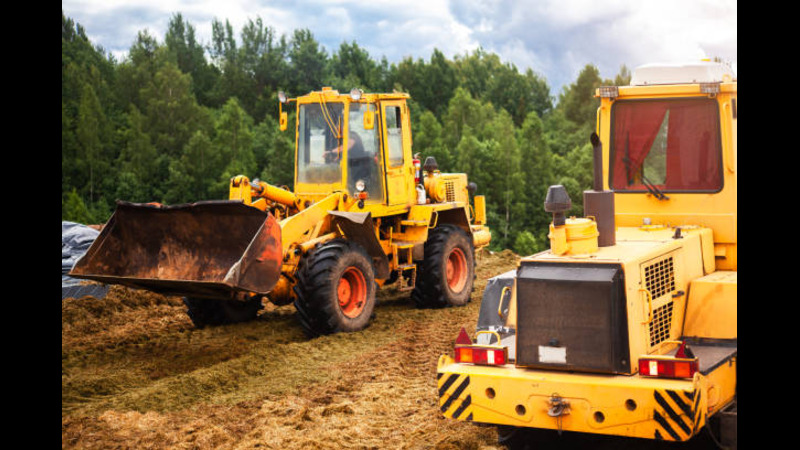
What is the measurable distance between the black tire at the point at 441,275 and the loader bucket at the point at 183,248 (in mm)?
3182

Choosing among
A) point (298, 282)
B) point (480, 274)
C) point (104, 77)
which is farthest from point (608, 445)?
point (104, 77)

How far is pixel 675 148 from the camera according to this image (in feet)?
22.0

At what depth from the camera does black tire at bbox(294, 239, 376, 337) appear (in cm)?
969

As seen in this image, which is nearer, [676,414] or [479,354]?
[676,414]

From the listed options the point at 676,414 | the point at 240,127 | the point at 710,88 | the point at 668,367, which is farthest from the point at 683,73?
the point at 240,127

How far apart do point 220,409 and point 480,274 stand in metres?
8.98

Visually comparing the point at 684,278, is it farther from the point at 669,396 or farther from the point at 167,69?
the point at 167,69

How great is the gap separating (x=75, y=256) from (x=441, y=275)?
6.79 m

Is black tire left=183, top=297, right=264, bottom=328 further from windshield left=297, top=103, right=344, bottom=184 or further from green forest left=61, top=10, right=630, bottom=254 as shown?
green forest left=61, top=10, right=630, bottom=254

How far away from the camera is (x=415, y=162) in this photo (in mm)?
12195

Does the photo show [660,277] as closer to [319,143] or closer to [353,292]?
[353,292]

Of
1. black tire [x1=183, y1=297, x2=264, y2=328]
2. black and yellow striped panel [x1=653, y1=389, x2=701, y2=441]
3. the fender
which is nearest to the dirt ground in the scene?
black tire [x1=183, y1=297, x2=264, y2=328]

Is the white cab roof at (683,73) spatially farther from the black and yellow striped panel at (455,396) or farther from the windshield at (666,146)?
the black and yellow striped panel at (455,396)

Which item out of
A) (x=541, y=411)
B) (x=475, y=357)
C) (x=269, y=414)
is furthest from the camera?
(x=269, y=414)
